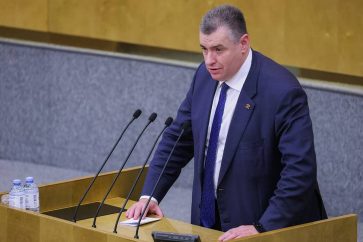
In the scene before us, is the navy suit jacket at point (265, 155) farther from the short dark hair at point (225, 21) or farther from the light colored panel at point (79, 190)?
the light colored panel at point (79, 190)

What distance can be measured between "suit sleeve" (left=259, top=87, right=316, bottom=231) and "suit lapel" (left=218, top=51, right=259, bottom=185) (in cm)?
19

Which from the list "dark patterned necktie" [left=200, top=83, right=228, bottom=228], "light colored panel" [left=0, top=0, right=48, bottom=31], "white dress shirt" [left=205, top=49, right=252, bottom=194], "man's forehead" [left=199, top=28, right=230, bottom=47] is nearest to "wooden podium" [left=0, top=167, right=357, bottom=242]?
"dark patterned necktie" [left=200, top=83, right=228, bottom=228]

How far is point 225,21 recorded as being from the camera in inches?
170

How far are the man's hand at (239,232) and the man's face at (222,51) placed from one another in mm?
700

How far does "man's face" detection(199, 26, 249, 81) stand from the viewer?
14.2ft

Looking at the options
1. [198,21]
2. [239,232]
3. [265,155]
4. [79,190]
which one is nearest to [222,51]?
[265,155]

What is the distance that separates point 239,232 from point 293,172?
1.16ft

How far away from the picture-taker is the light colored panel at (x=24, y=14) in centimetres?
803

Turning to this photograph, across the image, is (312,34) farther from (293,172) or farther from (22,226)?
(22,226)

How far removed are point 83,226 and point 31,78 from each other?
4.12 metres

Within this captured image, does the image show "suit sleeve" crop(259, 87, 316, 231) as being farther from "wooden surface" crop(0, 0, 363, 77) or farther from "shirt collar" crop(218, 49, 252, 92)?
"wooden surface" crop(0, 0, 363, 77)

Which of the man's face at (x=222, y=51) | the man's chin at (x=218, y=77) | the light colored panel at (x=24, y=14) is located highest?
the light colored panel at (x=24, y=14)

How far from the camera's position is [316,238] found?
4.12 metres

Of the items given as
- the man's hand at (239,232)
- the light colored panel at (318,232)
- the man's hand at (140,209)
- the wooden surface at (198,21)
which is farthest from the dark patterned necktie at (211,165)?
the wooden surface at (198,21)
